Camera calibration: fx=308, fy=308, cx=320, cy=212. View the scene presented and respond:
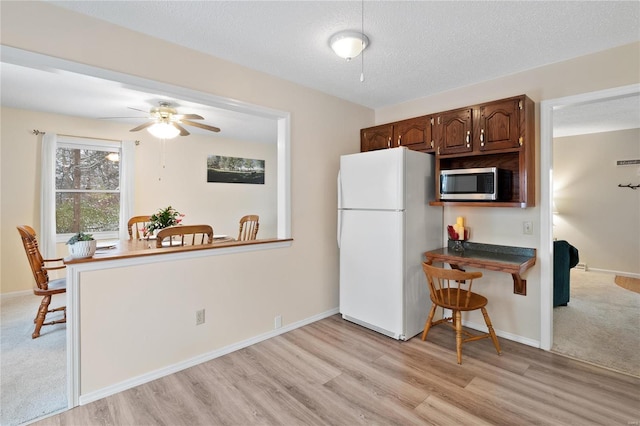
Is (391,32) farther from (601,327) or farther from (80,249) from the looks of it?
(601,327)

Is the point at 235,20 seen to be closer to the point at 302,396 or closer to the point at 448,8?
the point at 448,8

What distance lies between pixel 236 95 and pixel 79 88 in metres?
1.91

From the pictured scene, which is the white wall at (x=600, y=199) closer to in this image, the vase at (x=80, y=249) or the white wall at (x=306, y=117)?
the white wall at (x=306, y=117)

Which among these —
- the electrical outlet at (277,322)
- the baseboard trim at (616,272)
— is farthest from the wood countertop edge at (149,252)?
the baseboard trim at (616,272)

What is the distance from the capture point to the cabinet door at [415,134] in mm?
3293

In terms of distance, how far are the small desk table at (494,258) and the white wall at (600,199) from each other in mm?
→ 4159

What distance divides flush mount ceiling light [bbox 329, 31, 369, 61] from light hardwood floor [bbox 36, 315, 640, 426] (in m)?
2.48

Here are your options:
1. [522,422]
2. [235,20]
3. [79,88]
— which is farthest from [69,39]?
[522,422]

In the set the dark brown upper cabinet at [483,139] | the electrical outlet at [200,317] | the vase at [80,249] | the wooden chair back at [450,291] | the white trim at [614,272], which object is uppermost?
the dark brown upper cabinet at [483,139]

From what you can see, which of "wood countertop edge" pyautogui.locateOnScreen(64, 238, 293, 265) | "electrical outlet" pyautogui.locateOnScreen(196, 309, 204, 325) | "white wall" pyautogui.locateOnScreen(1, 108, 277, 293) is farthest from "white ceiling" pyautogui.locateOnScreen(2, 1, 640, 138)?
"electrical outlet" pyautogui.locateOnScreen(196, 309, 204, 325)

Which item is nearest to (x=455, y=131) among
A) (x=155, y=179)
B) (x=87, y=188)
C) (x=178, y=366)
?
(x=178, y=366)

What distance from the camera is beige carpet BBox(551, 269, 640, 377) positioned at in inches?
104

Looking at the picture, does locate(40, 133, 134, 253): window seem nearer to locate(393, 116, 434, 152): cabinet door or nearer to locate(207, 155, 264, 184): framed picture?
locate(207, 155, 264, 184): framed picture

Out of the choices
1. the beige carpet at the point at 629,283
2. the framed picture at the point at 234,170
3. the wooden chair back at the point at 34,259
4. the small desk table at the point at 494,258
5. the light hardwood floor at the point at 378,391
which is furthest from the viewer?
the framed picture at the point at 234,170
